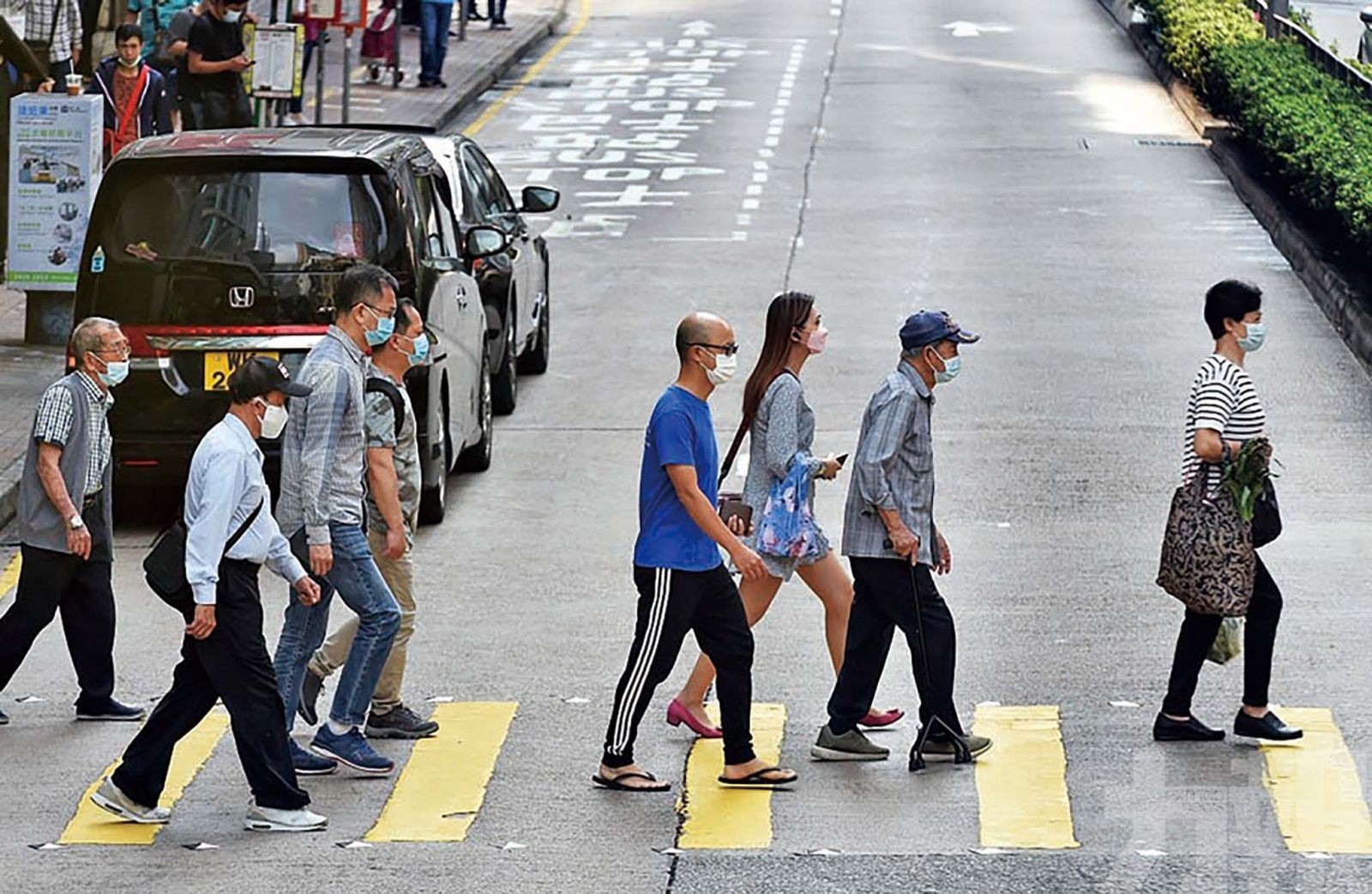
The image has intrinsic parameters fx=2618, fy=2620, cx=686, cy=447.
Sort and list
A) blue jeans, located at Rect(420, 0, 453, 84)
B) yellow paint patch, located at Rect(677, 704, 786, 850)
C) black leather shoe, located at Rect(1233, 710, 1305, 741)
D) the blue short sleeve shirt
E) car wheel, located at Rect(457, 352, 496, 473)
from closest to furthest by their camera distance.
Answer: yellow paint patch, located at Rect(677, 704, 786, 850) → the blue short sleeve shirt → black leather shoe, located at Rect(1233, 710, 1305, 741) → car wheel, located at Rect(457, 352, 496, 473) → blue jeans, located at Rect(420, 0, 453, 84)

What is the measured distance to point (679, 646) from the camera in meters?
9.91

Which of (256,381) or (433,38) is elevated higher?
(256,381)

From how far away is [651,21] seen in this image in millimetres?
43531

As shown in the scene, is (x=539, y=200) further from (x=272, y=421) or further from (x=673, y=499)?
(x=272, y=421)

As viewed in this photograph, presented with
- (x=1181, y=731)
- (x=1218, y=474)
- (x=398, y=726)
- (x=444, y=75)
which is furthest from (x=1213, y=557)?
(x=444, y=75)

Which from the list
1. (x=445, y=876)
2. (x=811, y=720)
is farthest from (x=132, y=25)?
(x=445, y=876)

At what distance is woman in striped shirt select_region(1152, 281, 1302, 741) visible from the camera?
1038 centimetres

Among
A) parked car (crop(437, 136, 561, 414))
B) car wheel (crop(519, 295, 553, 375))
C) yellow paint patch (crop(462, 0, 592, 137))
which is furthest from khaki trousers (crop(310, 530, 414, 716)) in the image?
yellow paint patch (crop(462, 0, 592, 137))

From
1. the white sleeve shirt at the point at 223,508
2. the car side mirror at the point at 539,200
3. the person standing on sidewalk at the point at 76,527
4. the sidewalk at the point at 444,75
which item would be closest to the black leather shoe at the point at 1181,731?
the white sleeve shirt at the point at 223,508

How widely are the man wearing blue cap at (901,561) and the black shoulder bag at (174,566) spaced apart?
2.37m

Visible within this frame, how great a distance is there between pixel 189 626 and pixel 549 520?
5450mm

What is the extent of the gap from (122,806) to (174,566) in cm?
93

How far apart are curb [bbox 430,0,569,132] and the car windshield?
1411 centimetres

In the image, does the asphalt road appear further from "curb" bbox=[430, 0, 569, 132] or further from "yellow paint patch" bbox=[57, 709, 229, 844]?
"curb" bbox=[430, 0, 569, 132]
